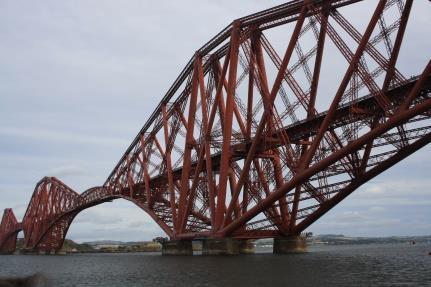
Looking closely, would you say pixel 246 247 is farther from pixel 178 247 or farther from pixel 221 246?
pixel 221 246

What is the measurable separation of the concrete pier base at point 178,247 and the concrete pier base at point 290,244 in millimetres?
10879

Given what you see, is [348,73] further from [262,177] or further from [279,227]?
[279,227]

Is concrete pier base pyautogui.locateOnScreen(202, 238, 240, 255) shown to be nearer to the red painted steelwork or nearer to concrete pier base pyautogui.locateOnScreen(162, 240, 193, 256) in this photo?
concrete pier base pyautogui.locateOnScreen(162, 240, 193, 256)

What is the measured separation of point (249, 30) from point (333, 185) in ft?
56.7

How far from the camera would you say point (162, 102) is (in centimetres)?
7938

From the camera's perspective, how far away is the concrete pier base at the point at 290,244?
61969 mm

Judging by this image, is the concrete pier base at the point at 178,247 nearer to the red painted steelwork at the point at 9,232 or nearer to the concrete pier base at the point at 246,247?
the concrete pier base at the point at 246,247

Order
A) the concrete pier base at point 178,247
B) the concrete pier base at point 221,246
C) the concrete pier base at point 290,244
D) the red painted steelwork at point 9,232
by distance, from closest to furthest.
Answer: the concrete pier base at point 221,246 → the concrete pier base at point 290,244 → the concrete pier base at point 178,247 → the red painted steelwork at point 9,232

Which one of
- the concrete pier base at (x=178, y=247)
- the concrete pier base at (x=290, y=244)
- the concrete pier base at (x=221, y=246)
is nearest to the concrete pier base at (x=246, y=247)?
the concrete pier base at (x=290, y=244)

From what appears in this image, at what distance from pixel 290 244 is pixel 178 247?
14.1 meters

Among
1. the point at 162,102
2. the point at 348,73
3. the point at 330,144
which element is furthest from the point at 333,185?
the point at 162,102

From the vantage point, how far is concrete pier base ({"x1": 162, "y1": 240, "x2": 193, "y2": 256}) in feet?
219

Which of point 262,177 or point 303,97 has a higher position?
point 303,97

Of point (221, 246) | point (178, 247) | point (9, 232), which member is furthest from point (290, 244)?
point (9, 232)
